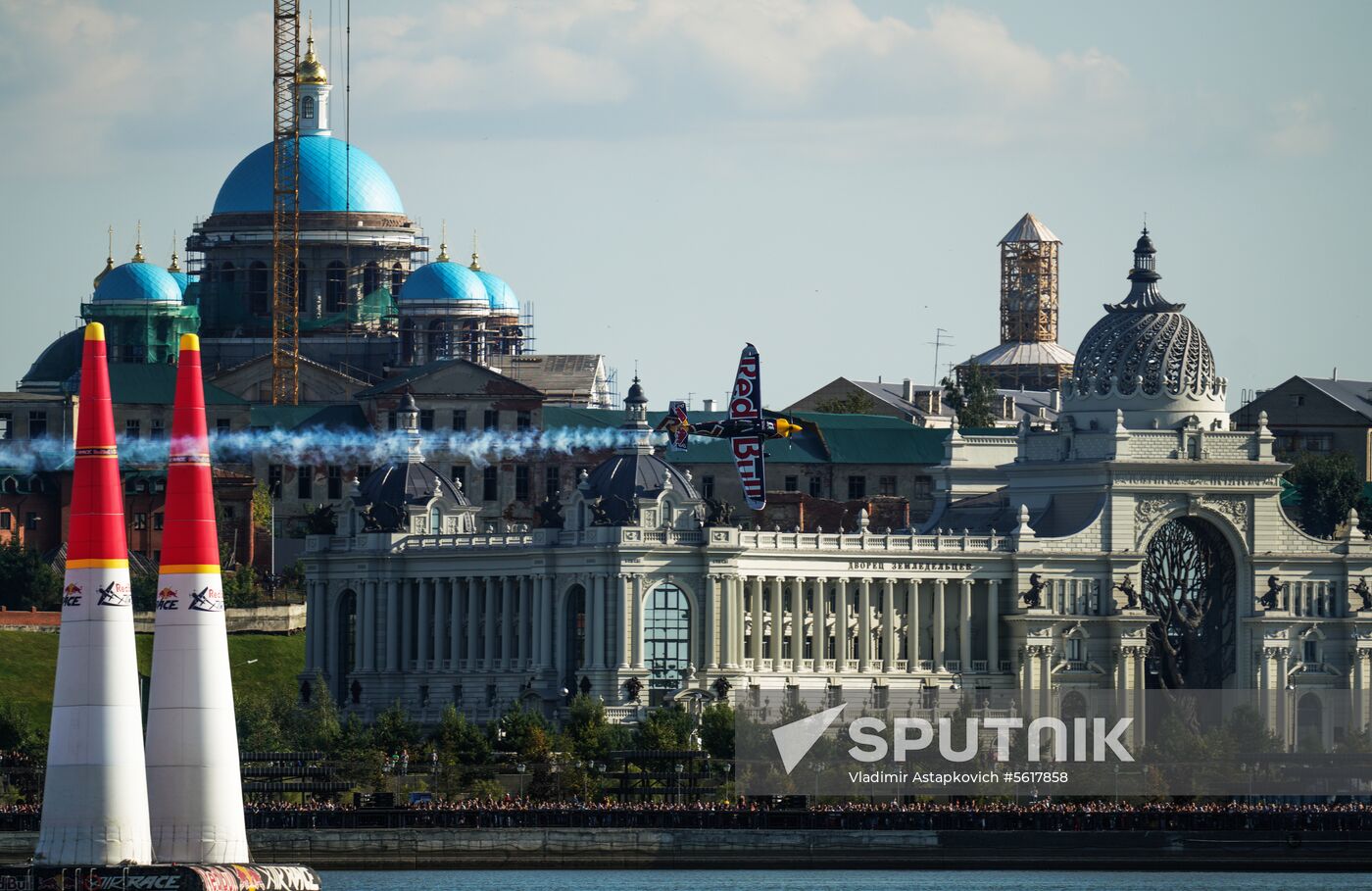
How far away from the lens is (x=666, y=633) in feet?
606

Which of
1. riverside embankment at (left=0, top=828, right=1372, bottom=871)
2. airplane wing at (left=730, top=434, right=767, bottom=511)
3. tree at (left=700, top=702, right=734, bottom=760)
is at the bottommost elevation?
riverside embankment at (left=0, top=828, right=1372, bottom=871)

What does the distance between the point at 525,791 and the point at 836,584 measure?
3729cm

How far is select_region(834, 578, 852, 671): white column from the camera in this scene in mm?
191750

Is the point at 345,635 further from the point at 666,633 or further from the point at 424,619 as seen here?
the point at 666,633

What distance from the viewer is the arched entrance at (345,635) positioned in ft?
646

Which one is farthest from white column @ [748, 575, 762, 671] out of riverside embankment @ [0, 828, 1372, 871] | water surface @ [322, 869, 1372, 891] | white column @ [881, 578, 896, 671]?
water surface @ [322, 869, 1372, 891]

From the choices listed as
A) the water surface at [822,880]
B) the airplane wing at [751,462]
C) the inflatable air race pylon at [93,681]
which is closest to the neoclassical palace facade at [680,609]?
the airplane wing at [751,462]

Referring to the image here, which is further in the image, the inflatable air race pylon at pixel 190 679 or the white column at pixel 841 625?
the white column at pixel 841 625

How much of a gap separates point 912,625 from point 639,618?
1777 cm

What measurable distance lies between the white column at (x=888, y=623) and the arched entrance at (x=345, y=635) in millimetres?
26858

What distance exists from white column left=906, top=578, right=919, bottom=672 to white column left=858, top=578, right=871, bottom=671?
2.31 m

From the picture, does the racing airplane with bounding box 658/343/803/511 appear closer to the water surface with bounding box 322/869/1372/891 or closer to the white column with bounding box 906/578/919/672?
the white column with bounding box 906/578/919/672

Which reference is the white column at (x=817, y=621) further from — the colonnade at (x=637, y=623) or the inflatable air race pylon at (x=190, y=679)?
the inflatable air race pylon at (x=190, y=679)

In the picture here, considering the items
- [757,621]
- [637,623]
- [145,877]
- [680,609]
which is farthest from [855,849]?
[145,877]
